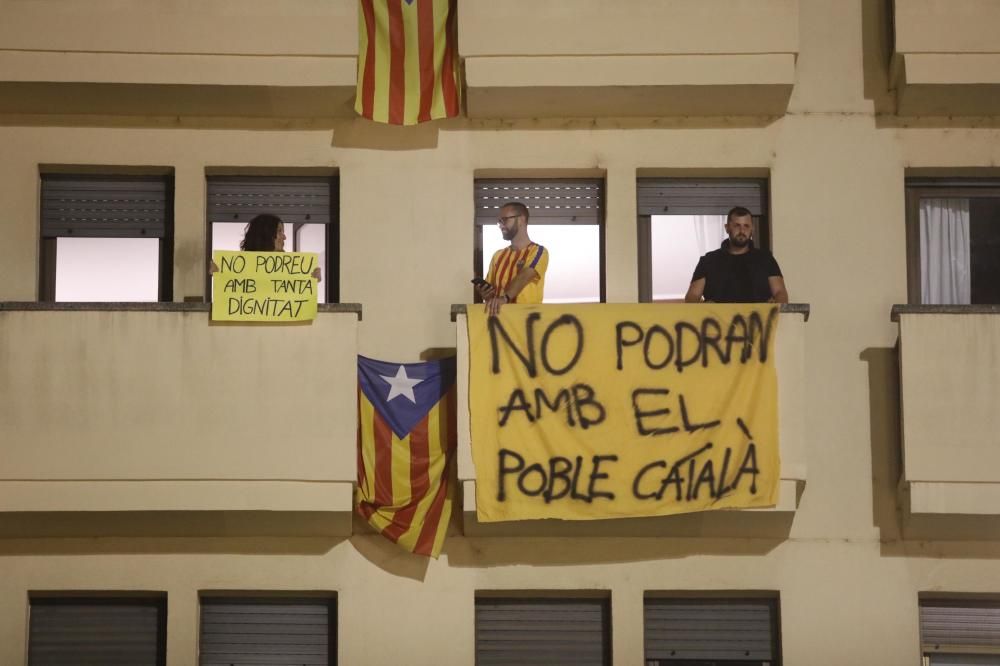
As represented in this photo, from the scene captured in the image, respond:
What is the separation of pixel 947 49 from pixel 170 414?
7.74 meters

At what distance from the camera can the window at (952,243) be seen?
1845 centimetres

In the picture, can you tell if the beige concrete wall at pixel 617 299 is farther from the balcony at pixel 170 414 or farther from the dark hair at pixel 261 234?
the dark hair at pixel 261 234

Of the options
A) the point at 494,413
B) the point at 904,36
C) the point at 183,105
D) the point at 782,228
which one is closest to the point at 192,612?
the point at 494,413

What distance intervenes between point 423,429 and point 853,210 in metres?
4.49

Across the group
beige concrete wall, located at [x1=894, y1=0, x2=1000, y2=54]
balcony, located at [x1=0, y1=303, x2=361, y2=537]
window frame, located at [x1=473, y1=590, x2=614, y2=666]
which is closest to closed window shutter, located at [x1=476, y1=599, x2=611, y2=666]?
window frame, located at [x1=473, y1=590, x2=614, y2=666]

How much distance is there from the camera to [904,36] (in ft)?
58.5

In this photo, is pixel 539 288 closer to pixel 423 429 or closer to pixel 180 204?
pixel 423 429

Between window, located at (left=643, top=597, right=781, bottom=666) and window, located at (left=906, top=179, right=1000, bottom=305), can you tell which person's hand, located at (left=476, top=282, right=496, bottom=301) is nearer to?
window, located at (left=643, top=597, right=781, bottom=666)

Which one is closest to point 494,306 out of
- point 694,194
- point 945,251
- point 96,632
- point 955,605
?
point 694,194

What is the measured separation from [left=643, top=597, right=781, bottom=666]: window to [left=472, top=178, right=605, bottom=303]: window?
3022mm

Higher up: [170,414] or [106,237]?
[106,237]

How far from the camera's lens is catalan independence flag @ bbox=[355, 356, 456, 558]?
17.2 m

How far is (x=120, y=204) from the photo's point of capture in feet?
60.6

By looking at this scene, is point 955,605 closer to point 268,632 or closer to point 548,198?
point 548,198
